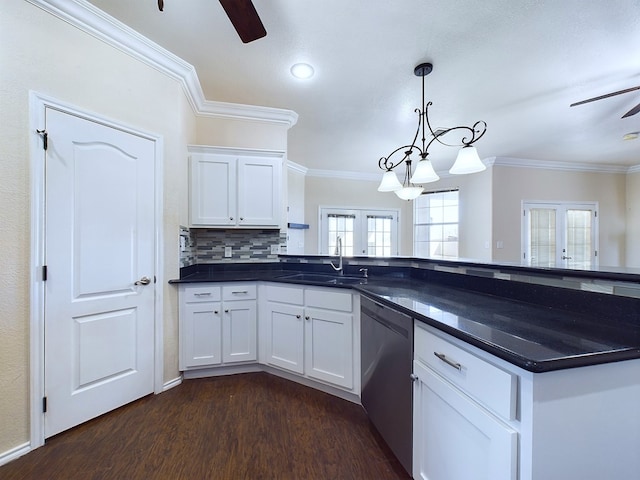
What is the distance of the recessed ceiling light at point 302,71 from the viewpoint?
230 cm

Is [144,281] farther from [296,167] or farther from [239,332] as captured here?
[296,167]

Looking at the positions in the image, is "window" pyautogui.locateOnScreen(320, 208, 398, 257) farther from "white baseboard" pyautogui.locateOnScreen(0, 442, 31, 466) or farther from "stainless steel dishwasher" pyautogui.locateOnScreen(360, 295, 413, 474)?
"white baseboard" pyautogui.locateOnScreen(0, 442, 31, 466)

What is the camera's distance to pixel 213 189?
8.91 feet

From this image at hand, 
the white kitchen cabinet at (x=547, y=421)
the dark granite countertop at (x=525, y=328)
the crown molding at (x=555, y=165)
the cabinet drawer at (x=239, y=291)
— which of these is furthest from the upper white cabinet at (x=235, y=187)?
the crown molding at (x=555, y=165)

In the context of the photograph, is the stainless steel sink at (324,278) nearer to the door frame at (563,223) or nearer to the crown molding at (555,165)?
the crown molding at (555,165)

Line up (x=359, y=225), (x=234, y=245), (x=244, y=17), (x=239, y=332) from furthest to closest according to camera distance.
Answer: (x=359, y=225) < (x=234, y=245) < (x=239, y=332) < (x=244, y=17)

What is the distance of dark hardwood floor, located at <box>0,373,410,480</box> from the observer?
144 cm

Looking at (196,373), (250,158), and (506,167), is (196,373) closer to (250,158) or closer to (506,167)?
(250,158)

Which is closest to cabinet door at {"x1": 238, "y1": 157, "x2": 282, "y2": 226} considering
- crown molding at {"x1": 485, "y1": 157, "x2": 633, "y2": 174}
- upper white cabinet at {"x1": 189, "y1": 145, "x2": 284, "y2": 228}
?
upper white cabinet at {"x1": 189, "y1": 145, "x2": 284, "y2": 228}

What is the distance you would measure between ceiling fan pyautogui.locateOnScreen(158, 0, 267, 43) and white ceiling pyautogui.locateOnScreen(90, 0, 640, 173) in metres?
0.27

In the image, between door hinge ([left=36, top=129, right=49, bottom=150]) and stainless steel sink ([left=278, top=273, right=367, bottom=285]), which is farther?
stainless steel sink ([left=278, top=273, right=367, bottom=285])

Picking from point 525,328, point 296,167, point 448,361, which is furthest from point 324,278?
point 296,167

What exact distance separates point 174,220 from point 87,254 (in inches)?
24.9

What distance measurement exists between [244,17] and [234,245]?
2.12 m
